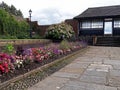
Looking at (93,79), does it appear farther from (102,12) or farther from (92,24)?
(102,12)

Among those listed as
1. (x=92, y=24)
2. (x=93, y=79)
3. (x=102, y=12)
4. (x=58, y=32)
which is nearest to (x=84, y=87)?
(x=93, y=79)

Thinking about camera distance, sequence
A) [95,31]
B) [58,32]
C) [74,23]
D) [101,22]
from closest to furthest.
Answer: [58,32], [101,22], [95,31], [74,23]

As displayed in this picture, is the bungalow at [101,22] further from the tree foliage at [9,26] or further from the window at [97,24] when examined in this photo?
the tree foliage at [9,26]

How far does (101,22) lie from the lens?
26125mm

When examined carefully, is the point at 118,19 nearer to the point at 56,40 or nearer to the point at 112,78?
the point at 56,40

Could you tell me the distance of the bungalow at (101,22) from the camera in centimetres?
2503

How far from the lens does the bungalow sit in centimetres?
2503

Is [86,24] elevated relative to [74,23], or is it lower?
lower

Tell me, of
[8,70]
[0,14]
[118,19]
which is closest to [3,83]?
[8,70]

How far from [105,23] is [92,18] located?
175cm

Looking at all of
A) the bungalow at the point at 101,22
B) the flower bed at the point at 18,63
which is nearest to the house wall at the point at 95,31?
the bungalow at the point at 101,22

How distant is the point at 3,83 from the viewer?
14.3 ft

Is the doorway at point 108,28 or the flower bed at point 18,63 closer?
the flower bed at point 18,63

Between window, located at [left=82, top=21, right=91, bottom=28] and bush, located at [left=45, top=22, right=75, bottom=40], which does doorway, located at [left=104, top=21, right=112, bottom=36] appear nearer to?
window, located at [left=82, top=21, right=91, bottom=28]
